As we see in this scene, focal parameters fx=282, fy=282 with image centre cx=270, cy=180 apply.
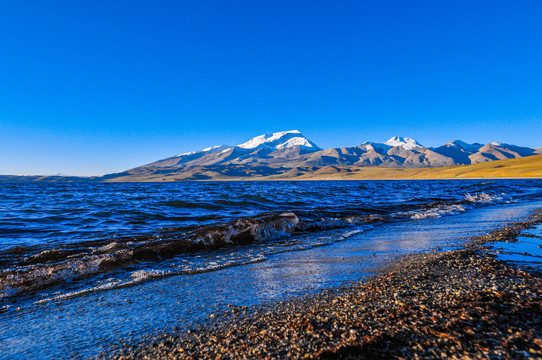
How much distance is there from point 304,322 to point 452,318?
80.4 inches

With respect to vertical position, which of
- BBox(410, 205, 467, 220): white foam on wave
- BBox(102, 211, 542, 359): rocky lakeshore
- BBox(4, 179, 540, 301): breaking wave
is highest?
BBox(102, 211, 542, 359): rocky lakeshore

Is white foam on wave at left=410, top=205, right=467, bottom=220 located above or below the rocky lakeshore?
below

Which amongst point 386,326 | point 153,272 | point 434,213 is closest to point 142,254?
point 153,272

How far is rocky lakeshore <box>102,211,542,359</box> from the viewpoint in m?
3.25

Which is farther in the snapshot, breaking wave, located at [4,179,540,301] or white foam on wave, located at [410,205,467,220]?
white foam on wave, located at [410,205,467,220]

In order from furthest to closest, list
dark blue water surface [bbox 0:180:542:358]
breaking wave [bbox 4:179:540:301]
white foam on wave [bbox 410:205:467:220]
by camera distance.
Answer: white foam on wave [bbox 410:205:467:220] → breaking wave [bbox 4:179:540:301] → dark blue water surface [bbox 0:180:542:358]

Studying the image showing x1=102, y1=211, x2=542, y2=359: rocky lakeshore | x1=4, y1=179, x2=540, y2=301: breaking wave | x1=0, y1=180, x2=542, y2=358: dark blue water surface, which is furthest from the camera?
x1=4, y1=179, x2=540, y2=301: breaking wave

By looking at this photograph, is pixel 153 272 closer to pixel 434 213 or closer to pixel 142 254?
pixel 142 254

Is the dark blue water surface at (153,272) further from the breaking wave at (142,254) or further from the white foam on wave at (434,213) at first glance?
the white foam on wave at (434,213)

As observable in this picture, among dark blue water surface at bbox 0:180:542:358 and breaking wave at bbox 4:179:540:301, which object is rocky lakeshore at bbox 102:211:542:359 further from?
breaking wave at bbox 4:179:540:301

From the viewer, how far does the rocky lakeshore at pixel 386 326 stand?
10.7ft

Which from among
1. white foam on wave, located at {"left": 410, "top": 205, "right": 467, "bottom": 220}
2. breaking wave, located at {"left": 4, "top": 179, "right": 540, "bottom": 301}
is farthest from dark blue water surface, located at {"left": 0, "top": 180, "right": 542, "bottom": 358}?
white foam on wave, located at {"left": 410, "top": 205, "right": 467, "bottom": 220}

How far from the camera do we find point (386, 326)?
377 cm

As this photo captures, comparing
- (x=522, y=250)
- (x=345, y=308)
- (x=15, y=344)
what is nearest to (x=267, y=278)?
(x=345, y=308)
